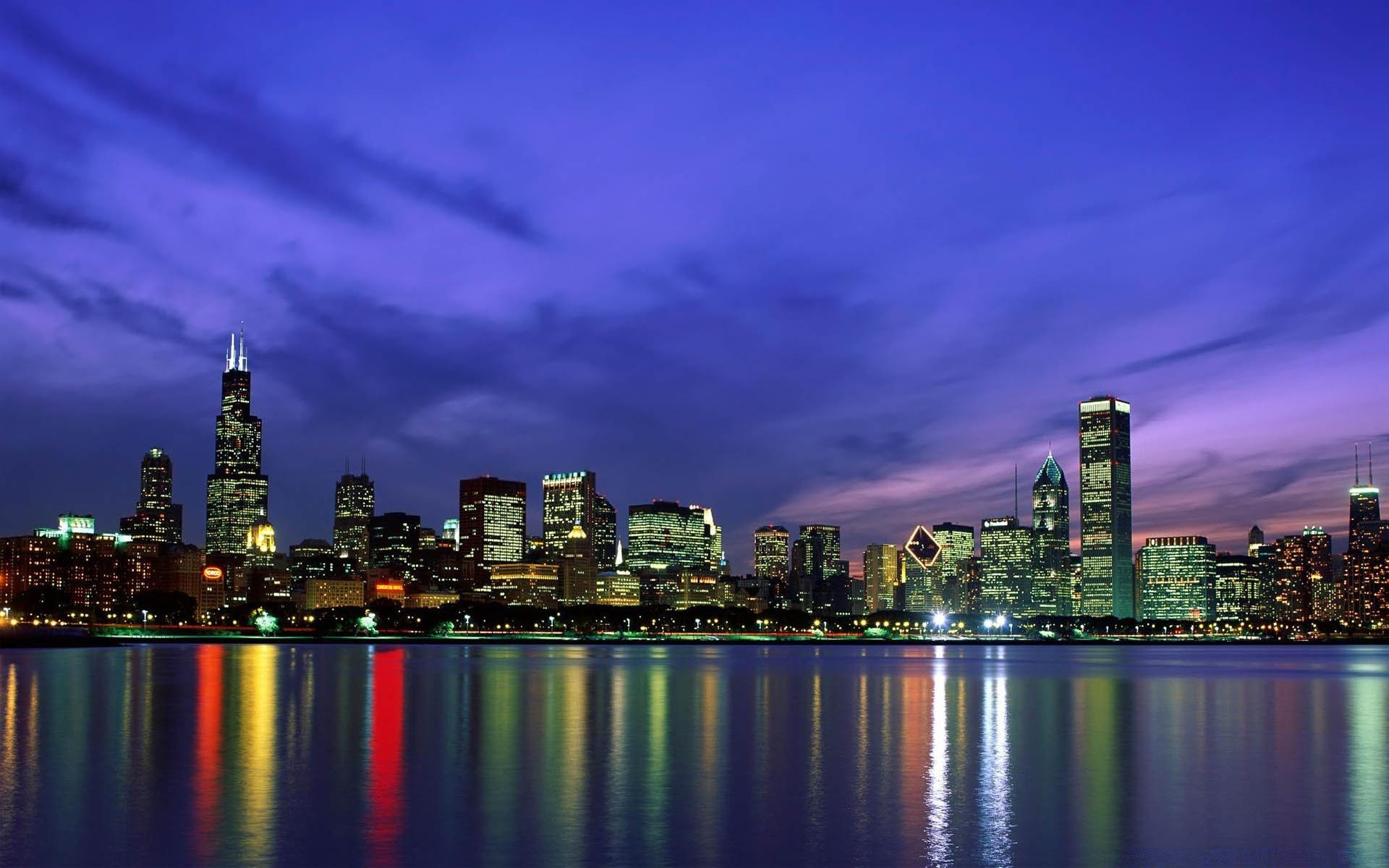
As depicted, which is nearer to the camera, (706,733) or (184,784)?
(184,784)

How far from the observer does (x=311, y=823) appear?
2952 centimetres

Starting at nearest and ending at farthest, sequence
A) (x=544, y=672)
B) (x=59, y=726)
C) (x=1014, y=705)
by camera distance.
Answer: (x=59, y=726) → (x=1014, y=705) → (x=544, y=672)

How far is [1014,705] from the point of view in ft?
230

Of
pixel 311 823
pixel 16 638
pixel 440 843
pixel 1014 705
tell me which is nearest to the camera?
pixel 440 843

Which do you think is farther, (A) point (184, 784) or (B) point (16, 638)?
(B) point (16, 638)

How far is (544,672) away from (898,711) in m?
46.0

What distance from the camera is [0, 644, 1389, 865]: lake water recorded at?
27.4 meters

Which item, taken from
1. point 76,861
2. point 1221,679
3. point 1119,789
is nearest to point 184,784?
point 76,861

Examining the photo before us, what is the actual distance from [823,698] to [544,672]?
35.7 m

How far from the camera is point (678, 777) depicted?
38219mm

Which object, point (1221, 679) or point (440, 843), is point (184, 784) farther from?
point (1221, 679)

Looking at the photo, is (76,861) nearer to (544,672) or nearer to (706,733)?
(706,733)

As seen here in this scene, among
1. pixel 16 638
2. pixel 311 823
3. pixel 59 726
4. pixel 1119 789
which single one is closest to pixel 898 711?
pixel 1119 789

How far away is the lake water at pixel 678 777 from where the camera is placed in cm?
2739
